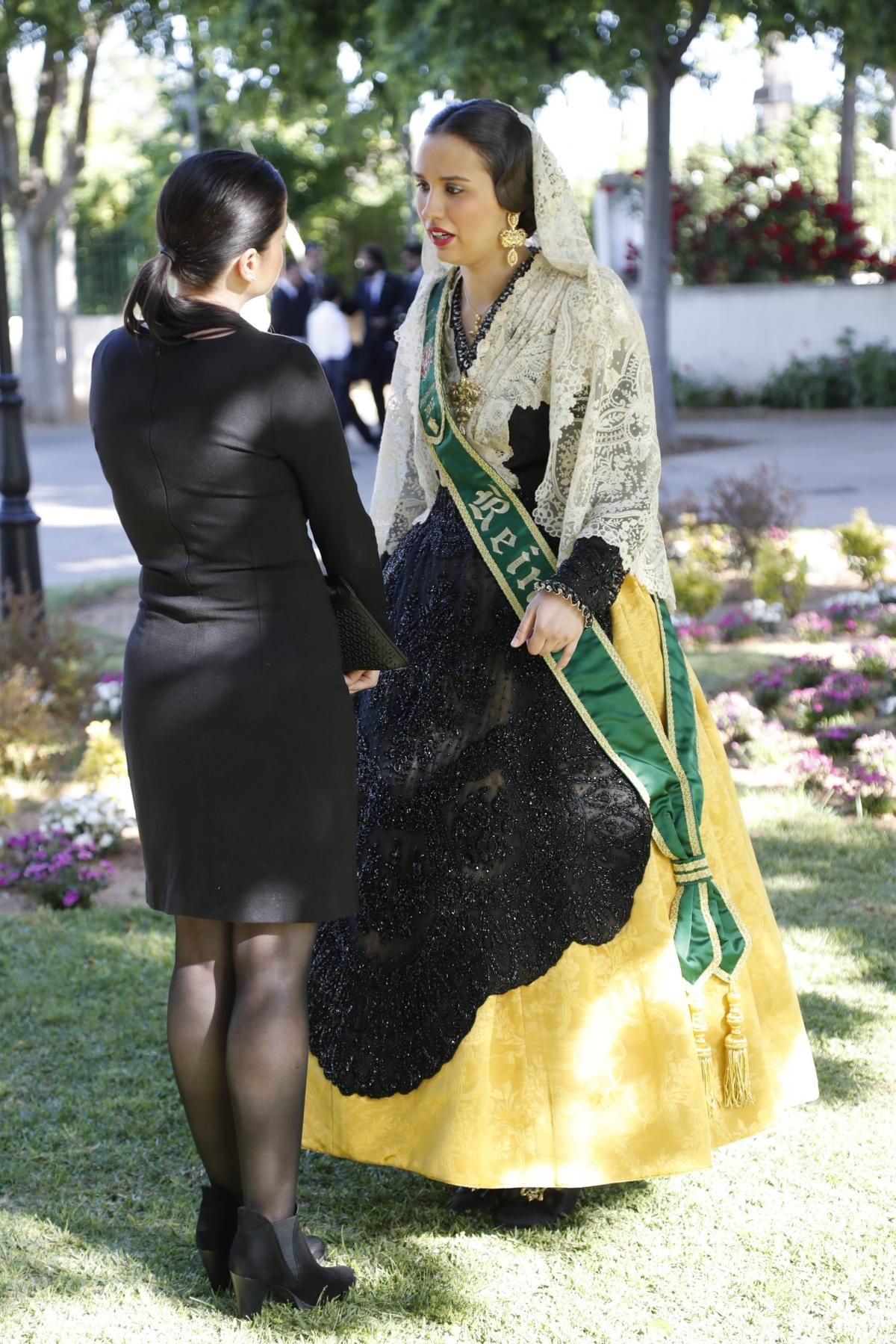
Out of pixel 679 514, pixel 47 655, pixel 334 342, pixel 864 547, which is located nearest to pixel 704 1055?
pixel 47 655

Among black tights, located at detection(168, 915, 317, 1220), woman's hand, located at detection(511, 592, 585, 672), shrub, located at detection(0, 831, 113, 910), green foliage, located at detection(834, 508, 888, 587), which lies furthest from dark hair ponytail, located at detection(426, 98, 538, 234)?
green foliage, located at detection(834, 508, 888, 587)

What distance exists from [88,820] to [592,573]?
A: 8.80 ft

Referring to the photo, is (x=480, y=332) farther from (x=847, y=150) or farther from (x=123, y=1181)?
(x=847, y=150)

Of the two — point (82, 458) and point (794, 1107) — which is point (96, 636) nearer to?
point (794, 1107)

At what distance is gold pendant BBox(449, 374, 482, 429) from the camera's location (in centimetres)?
278

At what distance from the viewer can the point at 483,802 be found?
8.80 feet

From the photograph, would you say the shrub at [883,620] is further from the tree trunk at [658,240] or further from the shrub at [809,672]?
the tree trunk at [658,240]

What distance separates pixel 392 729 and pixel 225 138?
19842 millimetres

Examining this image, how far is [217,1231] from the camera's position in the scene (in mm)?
2518

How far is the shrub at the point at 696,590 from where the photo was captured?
7176 millimetres

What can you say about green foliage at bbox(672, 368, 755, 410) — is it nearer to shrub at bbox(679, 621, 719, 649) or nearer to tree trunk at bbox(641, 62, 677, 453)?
tree trunk at bbox(641, 62, 677, 453)

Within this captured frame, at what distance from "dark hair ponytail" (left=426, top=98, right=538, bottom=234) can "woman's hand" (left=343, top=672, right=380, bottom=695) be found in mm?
889

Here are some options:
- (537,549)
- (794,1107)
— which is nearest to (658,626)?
(537,549)

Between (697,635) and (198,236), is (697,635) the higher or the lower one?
the lower one
